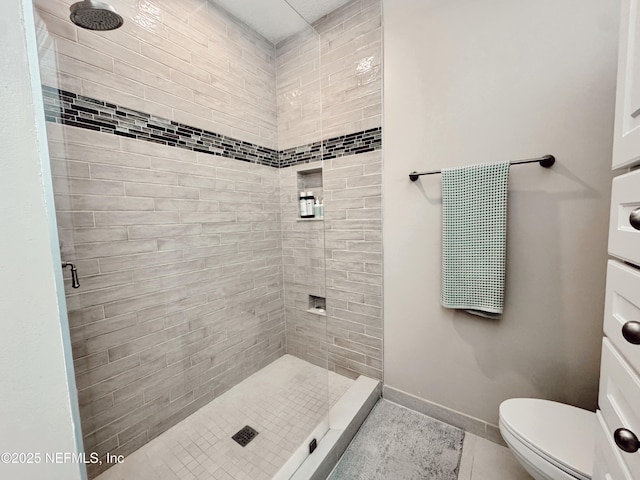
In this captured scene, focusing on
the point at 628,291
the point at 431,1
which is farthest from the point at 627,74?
the point at 431,1

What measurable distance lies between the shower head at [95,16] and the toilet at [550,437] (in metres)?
2.41

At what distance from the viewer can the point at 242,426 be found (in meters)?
1.52

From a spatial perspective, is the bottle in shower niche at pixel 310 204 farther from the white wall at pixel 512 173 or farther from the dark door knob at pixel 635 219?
the dark door knob at pixel 635 219

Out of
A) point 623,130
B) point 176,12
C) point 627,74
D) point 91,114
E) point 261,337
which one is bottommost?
point 261,337

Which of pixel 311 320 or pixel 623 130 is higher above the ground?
pixel 623 130

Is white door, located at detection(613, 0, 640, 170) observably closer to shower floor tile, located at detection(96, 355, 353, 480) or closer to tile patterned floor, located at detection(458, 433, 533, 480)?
tile patterned floor, located at detection(458, 433, 533, 480)

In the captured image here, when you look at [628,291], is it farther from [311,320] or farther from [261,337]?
[261,337]

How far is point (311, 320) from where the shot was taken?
2.09 meters

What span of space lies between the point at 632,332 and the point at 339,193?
150 centimetres

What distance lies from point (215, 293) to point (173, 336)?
0.33 m

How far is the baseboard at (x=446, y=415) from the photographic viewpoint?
4.61 feet

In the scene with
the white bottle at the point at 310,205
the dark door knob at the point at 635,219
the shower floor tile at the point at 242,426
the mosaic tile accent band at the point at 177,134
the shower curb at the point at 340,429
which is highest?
the mosaic tile accent band at the point at 177,134

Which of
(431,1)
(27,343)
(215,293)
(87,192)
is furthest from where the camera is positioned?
(215,293)

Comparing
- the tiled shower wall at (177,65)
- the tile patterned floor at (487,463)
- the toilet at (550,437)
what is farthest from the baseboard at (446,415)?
the tiled shower wall at (177,65)
